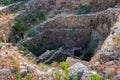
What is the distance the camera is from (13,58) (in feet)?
30.5

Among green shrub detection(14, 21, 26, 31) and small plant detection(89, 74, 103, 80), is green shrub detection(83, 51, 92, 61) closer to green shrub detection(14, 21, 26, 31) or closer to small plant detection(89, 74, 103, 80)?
green shrub detection(14, 21, 26, 31)

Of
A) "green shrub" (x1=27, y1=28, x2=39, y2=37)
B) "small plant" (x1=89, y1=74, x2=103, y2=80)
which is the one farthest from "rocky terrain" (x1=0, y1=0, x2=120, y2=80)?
"small plant" (x1=89, y1=74, x2=103, y2=80)

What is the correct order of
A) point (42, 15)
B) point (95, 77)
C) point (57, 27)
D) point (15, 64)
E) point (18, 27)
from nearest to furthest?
point (95, 77)
point (15, 64)
point (57, 27)
point (18, 27)
point (42, 15)

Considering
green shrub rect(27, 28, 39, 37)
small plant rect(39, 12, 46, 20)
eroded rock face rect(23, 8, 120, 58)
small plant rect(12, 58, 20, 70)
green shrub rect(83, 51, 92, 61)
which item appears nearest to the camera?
small plant rect(12, 58, 20, 70)

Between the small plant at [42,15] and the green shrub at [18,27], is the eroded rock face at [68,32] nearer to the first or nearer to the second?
the green shrub at [18,27]

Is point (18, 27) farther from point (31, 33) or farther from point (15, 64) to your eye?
point (15, 64)

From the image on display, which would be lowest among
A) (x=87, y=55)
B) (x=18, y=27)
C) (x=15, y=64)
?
(x=87, y=55)

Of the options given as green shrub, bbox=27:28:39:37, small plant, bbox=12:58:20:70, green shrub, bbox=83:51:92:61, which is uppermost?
small plant, bbox=12:58:20:70

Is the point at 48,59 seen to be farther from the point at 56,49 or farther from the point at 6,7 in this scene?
the point at 6,7

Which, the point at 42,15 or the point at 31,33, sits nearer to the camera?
the point at 31,33

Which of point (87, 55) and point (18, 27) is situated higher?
point (18, 27)

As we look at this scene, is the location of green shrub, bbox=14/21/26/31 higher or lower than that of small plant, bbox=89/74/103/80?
lower

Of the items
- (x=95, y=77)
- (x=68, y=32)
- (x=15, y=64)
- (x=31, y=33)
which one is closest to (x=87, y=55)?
(x=68, y=32)

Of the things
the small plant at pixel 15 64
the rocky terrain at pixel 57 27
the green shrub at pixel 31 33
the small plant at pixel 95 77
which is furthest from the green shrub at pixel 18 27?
the small plant at pixel 95 77
